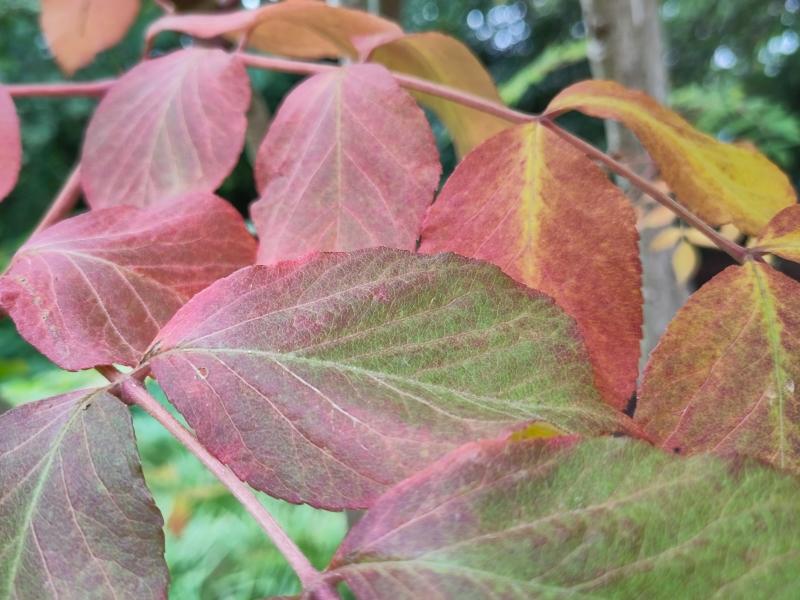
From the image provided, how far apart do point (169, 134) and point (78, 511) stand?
192 millimetres

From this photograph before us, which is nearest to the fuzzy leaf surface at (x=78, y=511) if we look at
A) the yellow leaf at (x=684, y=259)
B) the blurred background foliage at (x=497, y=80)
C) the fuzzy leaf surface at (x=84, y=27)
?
the fuzzy leaf surface at (x=84, y=27)

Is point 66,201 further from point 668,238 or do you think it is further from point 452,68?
point 668,238

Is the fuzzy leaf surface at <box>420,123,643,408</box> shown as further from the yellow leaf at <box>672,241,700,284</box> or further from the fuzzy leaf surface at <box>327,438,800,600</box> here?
the yellow leaf at <box>672,241,700,284</box>

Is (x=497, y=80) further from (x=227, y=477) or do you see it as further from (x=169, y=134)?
(x=227, y=477)

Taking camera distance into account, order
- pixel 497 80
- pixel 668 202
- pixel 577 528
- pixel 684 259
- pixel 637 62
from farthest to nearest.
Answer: pixel 497 80
pixel 637 62
pixel 684 259
pixel 668 202
pixel 577 528

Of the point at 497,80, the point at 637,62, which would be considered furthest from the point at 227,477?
the point at 497,80

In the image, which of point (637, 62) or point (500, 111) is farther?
point (637, 62)

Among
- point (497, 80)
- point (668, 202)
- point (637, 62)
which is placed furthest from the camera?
point (497, 80)

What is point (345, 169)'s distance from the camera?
0.26 metres

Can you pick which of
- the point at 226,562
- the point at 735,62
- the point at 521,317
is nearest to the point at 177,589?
the point at 226,562

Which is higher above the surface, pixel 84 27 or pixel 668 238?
pixel 84 27

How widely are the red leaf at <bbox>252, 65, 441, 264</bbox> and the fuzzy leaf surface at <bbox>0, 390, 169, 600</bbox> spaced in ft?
0.29

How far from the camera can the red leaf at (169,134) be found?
31 cm

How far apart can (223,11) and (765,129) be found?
6.74 feet
